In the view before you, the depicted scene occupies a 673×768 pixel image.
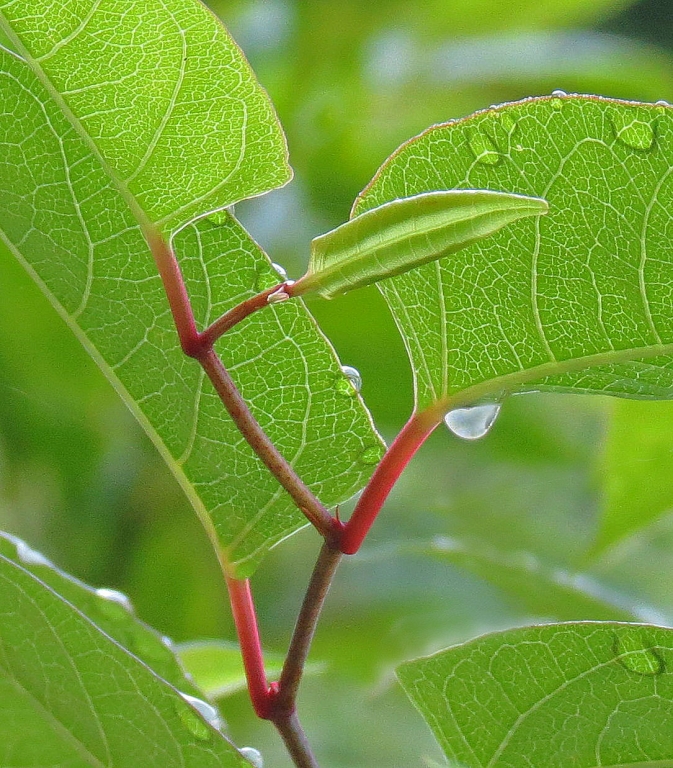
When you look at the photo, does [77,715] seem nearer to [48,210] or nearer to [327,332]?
[48,210]

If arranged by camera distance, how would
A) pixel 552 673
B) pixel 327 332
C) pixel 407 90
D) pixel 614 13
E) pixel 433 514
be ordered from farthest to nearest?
pixel 614 13 < pixel 407 90 < pixel 433 514 < pixel 327 332 < pixel 552 673

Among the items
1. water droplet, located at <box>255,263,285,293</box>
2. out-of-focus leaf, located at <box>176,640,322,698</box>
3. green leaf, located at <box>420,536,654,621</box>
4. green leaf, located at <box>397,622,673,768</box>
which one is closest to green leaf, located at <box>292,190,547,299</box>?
water droplet, located at <box>255,263,285,293</box>

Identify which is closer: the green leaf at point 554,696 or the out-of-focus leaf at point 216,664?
the green leaf at point 554,696

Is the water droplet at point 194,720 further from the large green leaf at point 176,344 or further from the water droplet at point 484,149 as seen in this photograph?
the water droplet at point 484,149

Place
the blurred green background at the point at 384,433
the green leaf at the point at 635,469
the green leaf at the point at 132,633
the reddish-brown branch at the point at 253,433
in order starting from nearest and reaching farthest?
the reddish-brown branch at the point at 253,433 < the green leaf at the point at 132,633 < the green leaf at the point at 635,469 < the blurred green background at the point at 384,433

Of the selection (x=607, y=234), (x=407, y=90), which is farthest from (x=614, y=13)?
(x=607, y=234)

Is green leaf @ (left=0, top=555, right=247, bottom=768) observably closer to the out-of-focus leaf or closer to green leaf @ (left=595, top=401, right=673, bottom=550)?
the out-of-focus leaf

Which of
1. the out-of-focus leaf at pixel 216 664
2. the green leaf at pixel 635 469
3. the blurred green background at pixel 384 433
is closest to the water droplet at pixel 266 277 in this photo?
the out-of-focus leaf at pixel 216 664
